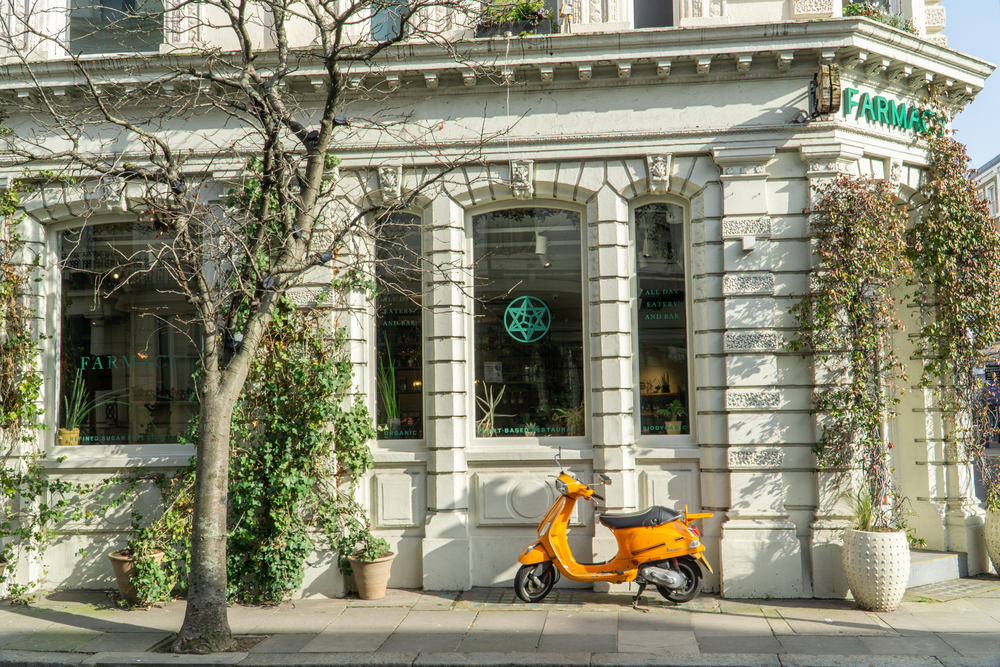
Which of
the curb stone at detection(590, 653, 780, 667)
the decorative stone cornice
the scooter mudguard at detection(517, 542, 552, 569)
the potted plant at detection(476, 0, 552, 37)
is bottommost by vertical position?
the curb stone at detection(590, 653, 780, 667)

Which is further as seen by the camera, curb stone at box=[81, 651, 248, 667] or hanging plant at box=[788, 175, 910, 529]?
hanging plant at box=[788, 175, 910, 529]

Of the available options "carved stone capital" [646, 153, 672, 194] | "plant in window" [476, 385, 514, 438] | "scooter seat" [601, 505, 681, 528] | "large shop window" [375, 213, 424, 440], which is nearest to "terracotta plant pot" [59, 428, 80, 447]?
"large shop window" [375, 213, 424, 440]

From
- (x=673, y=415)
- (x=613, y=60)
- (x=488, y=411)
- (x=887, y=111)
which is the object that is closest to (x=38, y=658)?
(x=488, y=411)

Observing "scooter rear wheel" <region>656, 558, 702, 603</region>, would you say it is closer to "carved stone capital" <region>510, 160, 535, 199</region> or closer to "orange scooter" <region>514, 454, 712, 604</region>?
"orange scooter" <region>514, 454, 712, 604</region>

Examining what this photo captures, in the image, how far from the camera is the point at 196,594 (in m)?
6.84

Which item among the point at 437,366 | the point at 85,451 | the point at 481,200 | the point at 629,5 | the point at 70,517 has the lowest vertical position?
the point at 70,517

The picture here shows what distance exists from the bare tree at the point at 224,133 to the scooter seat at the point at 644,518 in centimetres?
399

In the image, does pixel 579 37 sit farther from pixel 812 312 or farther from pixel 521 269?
pixel 812 312

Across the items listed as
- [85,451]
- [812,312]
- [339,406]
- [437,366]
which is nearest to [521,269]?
[437,366]

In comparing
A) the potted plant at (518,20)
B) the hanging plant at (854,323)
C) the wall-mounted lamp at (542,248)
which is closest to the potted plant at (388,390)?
the wall-mounted lamp at (542,248)

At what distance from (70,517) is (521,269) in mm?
6341

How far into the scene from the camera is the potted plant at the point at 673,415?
924cm

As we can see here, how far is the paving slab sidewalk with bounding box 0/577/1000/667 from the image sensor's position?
21.3ft

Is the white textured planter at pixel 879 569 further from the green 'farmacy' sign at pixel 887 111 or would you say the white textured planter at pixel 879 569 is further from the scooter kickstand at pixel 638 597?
the green 'farmacy' sign at pixel 887 111
